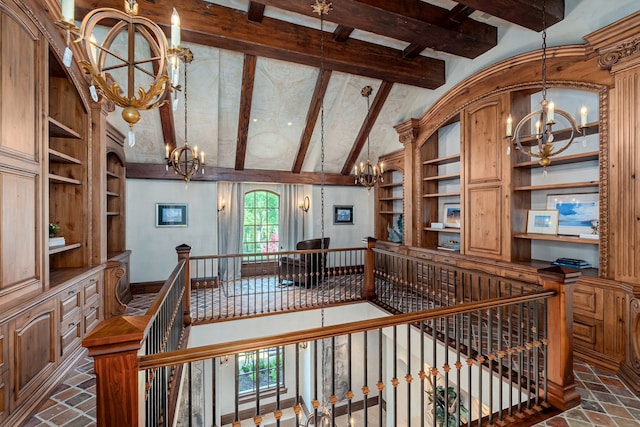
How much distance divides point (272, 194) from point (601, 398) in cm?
698

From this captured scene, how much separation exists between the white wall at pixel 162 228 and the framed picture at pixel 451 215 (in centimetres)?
489

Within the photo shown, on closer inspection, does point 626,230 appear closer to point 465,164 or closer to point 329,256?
point 465,164

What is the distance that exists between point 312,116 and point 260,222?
3.33 metres

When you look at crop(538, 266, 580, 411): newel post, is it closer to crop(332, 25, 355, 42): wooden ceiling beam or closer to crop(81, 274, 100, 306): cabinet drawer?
crop(332, 25, 355, 42): wooden ceiling beam

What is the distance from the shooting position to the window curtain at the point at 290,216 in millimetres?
7941

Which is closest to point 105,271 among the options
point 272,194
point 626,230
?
point 272,194

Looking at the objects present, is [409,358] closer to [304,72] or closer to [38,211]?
[38,211]

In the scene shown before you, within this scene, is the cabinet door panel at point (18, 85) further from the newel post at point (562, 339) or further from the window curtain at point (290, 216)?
the window curtain at point (290, 216)

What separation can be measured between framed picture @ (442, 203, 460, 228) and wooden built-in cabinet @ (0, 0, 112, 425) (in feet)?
18.2

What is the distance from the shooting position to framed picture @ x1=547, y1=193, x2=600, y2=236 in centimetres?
341

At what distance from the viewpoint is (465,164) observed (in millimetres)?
4605

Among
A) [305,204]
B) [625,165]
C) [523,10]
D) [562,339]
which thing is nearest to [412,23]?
[523,10]

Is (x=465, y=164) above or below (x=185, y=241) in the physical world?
above

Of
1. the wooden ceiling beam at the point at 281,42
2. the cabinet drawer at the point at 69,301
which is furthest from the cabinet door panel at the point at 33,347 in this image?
the wooden ceiling beam at the point at 281,42
